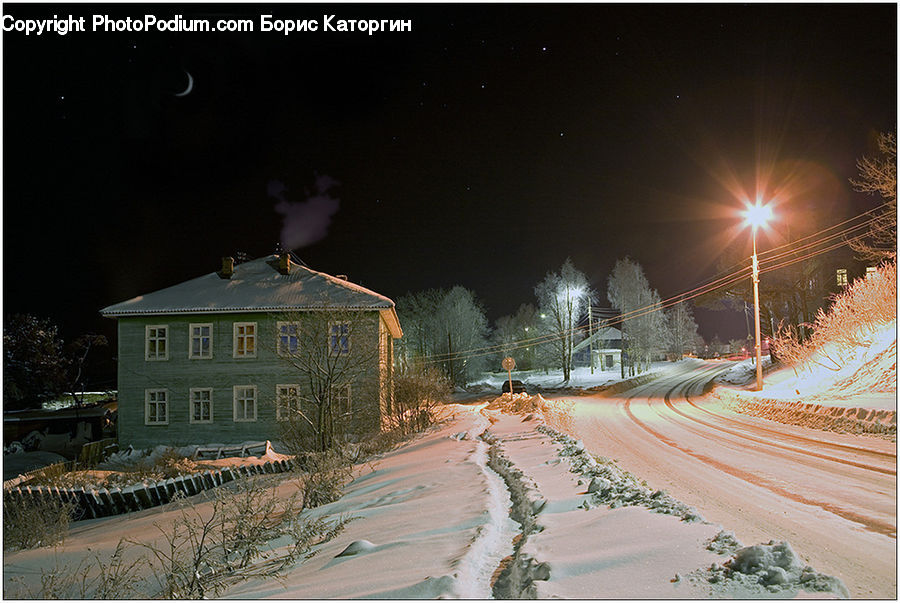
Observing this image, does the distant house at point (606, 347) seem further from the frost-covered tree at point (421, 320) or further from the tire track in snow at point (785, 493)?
the tire track in snow at point (785, 493)

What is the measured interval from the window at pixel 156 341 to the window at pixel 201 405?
234 cm

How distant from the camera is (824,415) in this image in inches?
636

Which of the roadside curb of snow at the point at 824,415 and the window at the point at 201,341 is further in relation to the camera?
the window at the point at 201,341

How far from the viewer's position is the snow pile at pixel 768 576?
3.76 metres

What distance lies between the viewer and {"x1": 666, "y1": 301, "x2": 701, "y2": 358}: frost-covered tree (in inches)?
3339

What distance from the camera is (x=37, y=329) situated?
42.0 meters

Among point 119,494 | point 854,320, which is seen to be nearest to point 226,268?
point 119,494

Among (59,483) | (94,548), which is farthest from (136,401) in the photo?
(94,548)

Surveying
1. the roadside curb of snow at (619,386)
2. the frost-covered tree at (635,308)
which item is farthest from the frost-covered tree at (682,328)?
the roadside curb of snow at (619,386)

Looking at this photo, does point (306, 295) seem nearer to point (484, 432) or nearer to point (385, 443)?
point (385, 443)

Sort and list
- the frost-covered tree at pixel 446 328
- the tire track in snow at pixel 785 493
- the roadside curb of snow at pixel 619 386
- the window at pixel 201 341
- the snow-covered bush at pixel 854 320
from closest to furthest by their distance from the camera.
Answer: the tire track in snow at pixel 785 493 → the snow-covered bush at pixel 854 320 → the window at pixel 201 341 → the roadside curb of snow at pixel 619 386 → the frost-covered tree at pixel 446 328

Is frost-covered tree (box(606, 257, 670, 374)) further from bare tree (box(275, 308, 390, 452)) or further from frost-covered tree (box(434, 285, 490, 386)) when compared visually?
bare tree (box(275, 308, 390, 452))

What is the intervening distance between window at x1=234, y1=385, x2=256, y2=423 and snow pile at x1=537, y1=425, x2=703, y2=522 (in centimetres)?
1814

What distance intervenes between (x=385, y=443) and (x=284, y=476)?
324 cm
